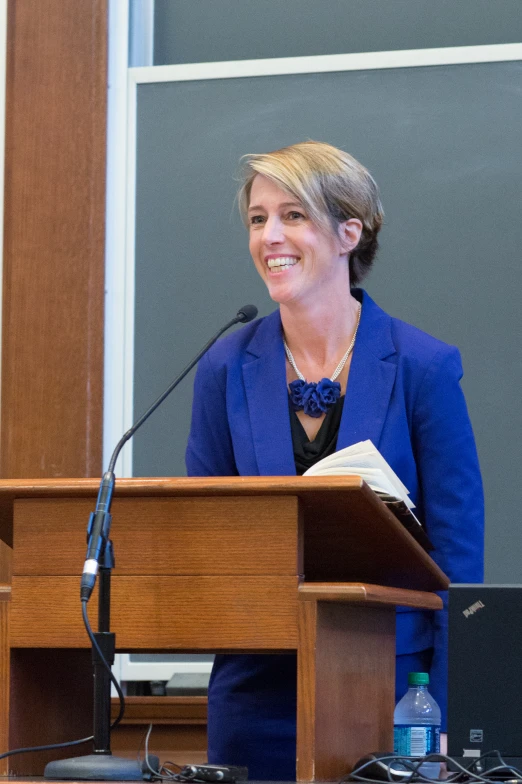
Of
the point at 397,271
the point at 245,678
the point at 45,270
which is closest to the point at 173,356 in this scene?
the point at 45,270

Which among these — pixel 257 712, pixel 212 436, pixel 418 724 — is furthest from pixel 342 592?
pixel 212 436

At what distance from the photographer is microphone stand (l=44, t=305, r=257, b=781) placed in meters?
1.37

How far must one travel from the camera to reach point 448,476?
2.18m

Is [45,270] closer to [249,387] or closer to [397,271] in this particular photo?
[397,271]

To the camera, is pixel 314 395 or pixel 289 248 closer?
pixel 314 395

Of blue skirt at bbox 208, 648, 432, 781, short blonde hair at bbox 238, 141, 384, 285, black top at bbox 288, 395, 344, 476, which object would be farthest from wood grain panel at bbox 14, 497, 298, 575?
short blonde hair at bbox 238, 141, 384, 285

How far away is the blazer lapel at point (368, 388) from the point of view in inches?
84.7

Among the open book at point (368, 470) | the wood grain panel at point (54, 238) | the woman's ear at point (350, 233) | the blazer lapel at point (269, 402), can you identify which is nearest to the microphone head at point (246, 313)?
the blazer lapel at point (269, 402)

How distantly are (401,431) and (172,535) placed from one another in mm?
775

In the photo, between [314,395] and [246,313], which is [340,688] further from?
[314,395]

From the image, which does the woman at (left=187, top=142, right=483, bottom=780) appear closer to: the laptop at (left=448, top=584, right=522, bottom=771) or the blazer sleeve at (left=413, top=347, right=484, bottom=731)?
the blazer sleeve at (left=413, top=347, right=484, bottom=731)

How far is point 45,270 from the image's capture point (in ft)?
12.3

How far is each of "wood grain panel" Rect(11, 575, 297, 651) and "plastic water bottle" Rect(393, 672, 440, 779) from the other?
31 cm

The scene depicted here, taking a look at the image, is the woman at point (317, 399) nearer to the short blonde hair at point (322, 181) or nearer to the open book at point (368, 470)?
the short blonde hair at point (322, 181)
